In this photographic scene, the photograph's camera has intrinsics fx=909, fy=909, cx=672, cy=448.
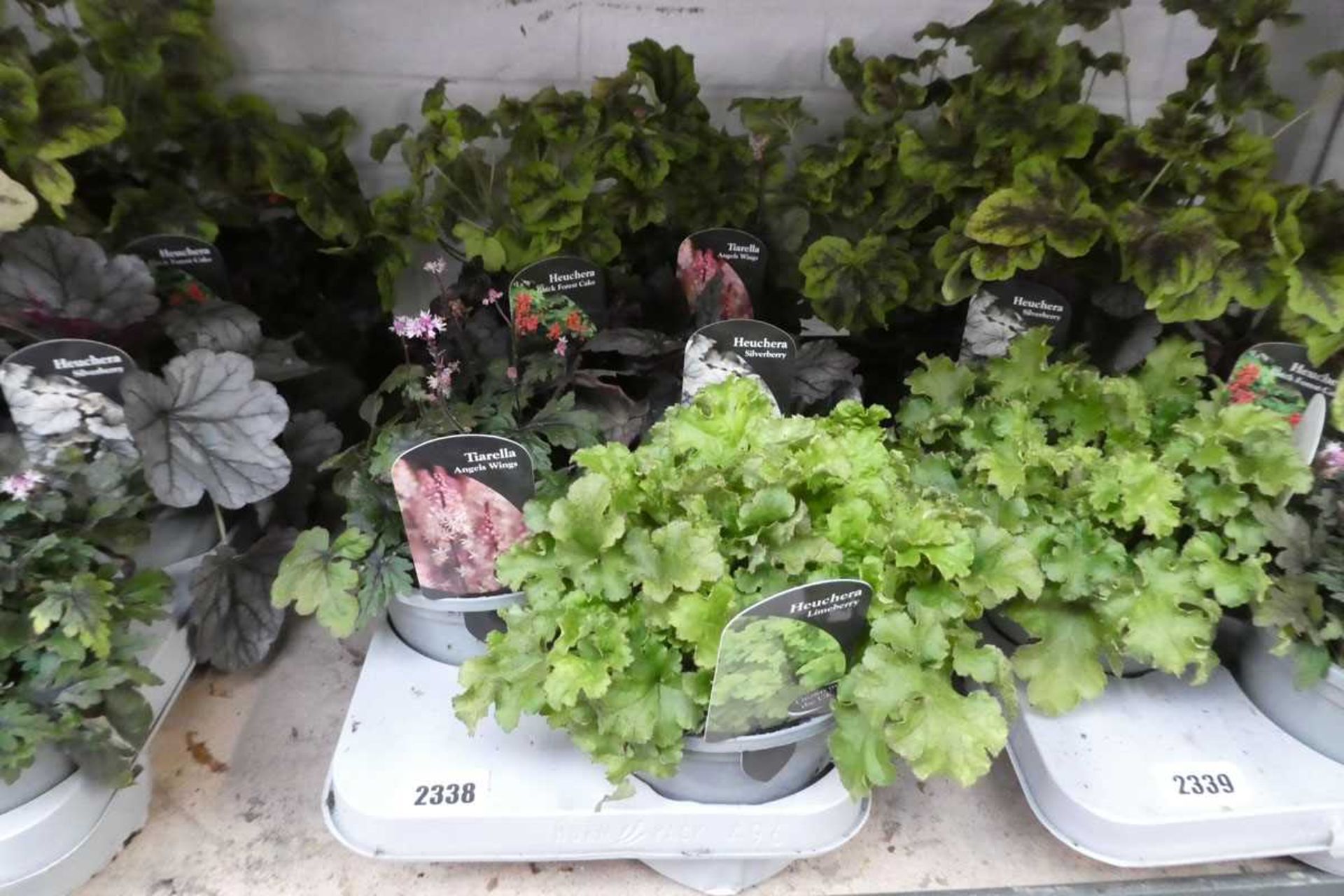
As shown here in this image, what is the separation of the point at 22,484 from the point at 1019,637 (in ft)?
3.38

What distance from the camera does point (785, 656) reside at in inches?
30.1

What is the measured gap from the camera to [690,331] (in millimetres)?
1192

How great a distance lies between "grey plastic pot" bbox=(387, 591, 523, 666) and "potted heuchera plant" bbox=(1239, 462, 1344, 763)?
30.5 inches

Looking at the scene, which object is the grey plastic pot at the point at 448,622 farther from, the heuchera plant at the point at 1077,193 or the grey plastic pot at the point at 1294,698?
the grey plastic pot at the point at 1294,698

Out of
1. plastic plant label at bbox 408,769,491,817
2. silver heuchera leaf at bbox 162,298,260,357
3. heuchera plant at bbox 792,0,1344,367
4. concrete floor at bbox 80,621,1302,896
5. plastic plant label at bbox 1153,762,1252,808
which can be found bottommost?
concrete floor at bbox 80,621,1302,896

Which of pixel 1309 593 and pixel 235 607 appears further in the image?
pixel 235 607

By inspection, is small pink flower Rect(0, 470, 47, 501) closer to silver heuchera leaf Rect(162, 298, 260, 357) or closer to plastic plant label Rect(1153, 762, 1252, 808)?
silver heuchera leaf Rect(162, 298, 260, 357)

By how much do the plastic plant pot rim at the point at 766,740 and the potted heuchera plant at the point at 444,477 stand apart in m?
0.27

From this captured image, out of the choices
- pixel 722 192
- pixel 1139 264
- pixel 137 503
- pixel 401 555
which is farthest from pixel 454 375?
pixel 1139 264

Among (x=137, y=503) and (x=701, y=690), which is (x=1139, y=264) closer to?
(x=701, y=690)

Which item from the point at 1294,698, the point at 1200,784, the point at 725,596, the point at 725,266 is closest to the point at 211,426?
the point at 725,596

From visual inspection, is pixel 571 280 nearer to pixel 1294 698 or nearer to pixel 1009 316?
pixel 1009 316

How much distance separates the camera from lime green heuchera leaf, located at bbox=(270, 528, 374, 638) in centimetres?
91

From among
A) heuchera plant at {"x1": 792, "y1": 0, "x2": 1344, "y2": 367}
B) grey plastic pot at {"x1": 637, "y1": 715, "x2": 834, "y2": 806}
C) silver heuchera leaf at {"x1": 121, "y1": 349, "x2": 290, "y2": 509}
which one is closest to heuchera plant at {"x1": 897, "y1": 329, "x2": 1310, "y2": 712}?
heuchera plant at {"x1": 792, "y1": 0, "x2": 1344, "y2": 367}
